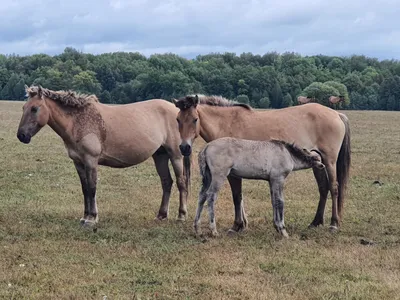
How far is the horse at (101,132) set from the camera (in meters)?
9.33

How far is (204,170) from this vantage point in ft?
28.5

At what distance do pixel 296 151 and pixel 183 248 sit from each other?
2.50m

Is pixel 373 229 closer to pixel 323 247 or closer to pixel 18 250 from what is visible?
pixel 323 247

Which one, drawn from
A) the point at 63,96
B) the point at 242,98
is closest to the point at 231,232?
the point at 63,96

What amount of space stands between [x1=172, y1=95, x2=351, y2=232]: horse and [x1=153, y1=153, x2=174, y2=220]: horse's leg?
172 centimetres

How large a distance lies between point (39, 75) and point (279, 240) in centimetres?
7024

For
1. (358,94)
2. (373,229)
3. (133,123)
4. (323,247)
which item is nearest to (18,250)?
(133,123)

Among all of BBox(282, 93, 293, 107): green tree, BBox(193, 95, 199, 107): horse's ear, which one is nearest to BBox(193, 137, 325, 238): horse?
BBox(193, 95, 199, 107): horse's ear

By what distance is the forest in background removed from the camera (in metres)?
72.9

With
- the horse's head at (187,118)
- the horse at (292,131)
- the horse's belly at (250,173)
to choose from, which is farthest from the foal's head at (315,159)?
the horse's head at (187,118)

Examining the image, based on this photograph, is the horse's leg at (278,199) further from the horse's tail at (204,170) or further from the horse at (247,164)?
the horse's tail at (204,170)

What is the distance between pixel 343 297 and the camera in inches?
225

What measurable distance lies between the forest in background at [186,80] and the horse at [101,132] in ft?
184

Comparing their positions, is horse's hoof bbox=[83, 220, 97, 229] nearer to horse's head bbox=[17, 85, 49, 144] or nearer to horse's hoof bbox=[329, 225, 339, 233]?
horse's head bbox=[17, 85, 49, 144]
